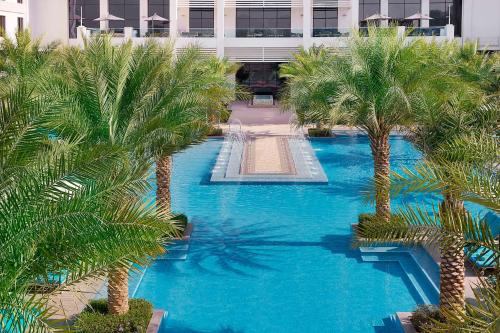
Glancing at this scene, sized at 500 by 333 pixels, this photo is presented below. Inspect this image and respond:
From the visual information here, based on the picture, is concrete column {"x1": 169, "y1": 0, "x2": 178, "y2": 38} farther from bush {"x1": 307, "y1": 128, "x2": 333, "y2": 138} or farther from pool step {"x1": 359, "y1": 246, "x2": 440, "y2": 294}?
pool step {"x1": 359, "y1": 246, "x2": 440, "y2": 294}

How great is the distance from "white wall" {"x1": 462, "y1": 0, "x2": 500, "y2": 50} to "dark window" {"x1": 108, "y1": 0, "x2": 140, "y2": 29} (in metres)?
20.3

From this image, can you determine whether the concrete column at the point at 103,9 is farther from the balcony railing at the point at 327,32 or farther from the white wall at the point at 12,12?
the balcony railing at the point at 327,32

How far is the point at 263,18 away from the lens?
44.8 m

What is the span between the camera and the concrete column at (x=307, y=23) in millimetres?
41031

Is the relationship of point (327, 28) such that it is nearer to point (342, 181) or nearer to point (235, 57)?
point (235, 57)

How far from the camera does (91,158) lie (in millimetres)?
5934

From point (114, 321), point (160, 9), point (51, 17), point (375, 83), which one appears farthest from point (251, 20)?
point (114, 321)

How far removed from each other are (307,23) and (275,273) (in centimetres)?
3047

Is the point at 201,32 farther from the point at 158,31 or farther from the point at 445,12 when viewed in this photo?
the point at 445,12

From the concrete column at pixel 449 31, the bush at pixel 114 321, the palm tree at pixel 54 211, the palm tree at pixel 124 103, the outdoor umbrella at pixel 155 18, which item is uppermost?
the outdoor umbrella at pixel 155 18

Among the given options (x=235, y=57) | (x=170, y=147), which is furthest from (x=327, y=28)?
(x=170, y=147)

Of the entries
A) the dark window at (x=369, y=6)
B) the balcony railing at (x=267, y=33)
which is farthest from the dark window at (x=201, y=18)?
the dark window at (x=369, y=6)

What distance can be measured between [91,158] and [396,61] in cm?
923

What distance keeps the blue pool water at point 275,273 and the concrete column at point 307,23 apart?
22.7 m
